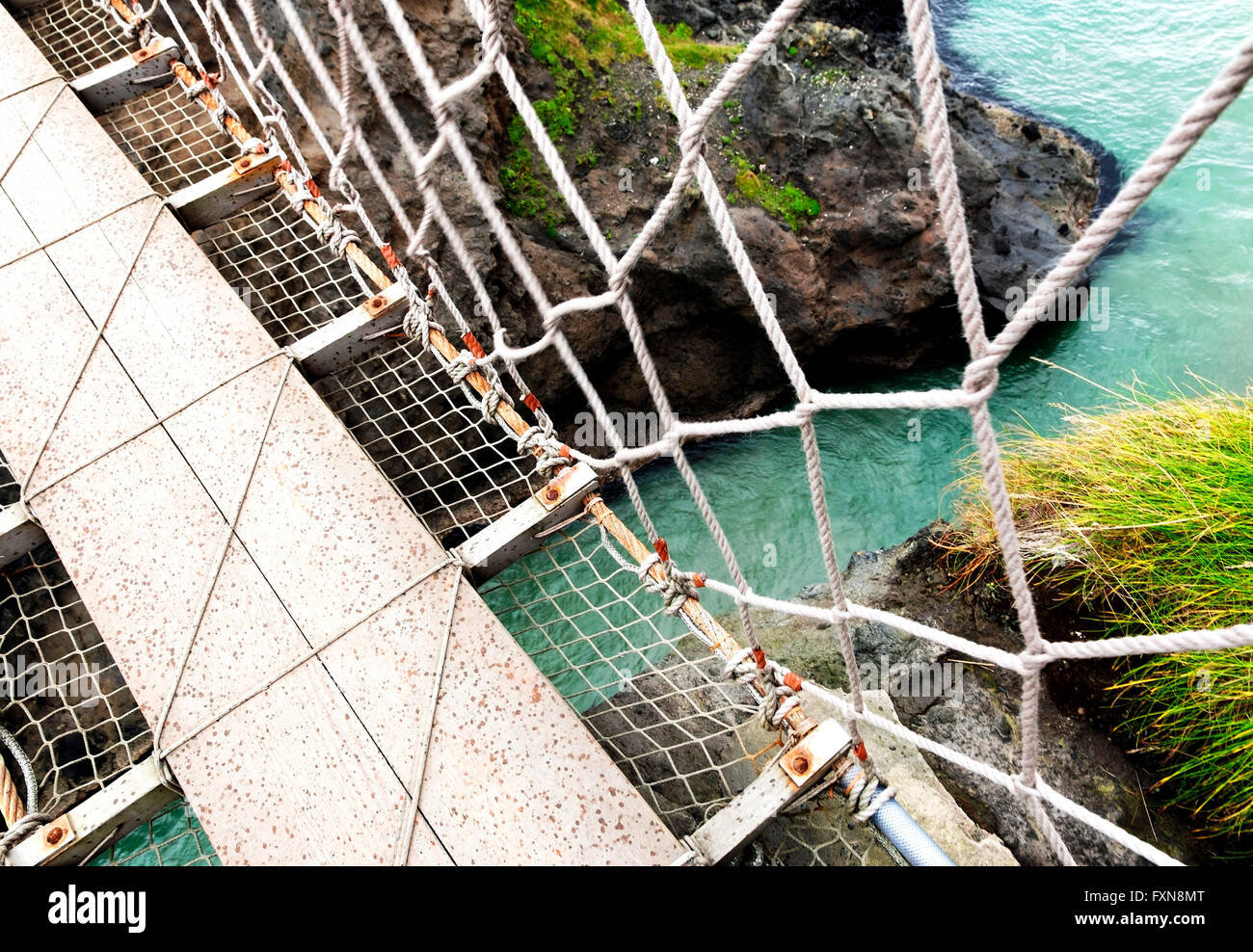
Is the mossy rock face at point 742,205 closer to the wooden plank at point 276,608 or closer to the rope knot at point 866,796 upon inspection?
the wooden plank at point 276,608

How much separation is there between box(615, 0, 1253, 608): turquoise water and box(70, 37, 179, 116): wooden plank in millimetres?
3440

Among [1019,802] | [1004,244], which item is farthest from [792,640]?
[1004,244]

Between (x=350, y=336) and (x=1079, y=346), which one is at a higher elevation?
(x=350, y=336)

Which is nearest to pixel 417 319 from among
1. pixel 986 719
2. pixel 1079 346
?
pixel 986 719

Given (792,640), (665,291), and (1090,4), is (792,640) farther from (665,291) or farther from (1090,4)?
(1090,4)

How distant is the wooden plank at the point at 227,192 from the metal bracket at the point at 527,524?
1729 mm

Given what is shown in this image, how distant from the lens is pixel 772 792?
1596mm

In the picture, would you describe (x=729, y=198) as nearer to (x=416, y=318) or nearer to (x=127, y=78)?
(x=127, y=78)

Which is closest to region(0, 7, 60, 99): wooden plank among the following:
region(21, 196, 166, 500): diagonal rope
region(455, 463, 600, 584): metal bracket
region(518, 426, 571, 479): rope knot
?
region(21, 196, 166, 500): diagonal rope

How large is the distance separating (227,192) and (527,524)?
6.00ft

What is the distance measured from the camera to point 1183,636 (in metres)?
1.04

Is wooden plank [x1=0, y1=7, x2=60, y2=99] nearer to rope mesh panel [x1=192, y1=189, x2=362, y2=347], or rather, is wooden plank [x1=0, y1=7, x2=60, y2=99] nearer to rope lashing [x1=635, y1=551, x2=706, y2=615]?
rope mesh panel [x1=192, y1=189, x2=362, y2=347]

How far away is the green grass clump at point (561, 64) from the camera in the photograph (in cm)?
518

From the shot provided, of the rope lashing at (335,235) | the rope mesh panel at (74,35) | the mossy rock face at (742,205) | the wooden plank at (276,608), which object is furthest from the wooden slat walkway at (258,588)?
the mossy rock face at (742,205)
